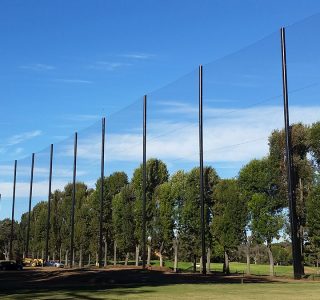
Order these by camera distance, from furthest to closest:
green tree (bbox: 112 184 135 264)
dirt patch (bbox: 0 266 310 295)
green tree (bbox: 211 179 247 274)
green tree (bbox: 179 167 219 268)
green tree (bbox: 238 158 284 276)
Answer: green tree (bbox: 112 184 135 264), green tree (bbox: 179 167 219 268), green tree (bbox: 211 179 247 274), green tree (bbox: 238 158 284 276), dirt patch (bbox: 0 266 310 295)

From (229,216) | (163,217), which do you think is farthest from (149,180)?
(229,216)

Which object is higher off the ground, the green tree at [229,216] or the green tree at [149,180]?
the green tree at [149,180]

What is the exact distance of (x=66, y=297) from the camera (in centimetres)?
1548

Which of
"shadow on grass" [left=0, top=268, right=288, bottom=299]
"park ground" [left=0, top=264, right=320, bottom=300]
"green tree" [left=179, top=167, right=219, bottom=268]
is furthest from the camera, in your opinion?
"green tree" [left=179, top=167, right=219, bottom=268]

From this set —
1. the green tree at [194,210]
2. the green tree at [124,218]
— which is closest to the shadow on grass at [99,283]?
the green tree at [194,210]

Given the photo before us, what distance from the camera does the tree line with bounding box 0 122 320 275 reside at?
36.5 metres

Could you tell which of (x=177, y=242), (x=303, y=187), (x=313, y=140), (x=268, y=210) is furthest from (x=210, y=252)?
(x=313, y=140)

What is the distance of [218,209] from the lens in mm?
42312

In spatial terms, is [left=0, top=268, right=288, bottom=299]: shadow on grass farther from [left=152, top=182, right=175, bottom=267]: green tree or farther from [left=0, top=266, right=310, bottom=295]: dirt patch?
[left=152, top=182, right=175, bottom=267]: green tree

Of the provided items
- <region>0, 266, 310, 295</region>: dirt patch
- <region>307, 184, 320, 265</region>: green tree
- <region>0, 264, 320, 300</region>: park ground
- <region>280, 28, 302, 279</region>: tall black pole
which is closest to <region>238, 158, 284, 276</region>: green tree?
<region>307, 184, 320, 265</region>: green tree

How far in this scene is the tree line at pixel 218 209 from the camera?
3647 cm

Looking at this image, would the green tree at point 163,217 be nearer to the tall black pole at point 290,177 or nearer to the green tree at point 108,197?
the green tree at point 108,197

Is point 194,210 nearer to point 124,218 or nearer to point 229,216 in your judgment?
point 229,216

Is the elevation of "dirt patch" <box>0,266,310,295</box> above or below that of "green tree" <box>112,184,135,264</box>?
below
